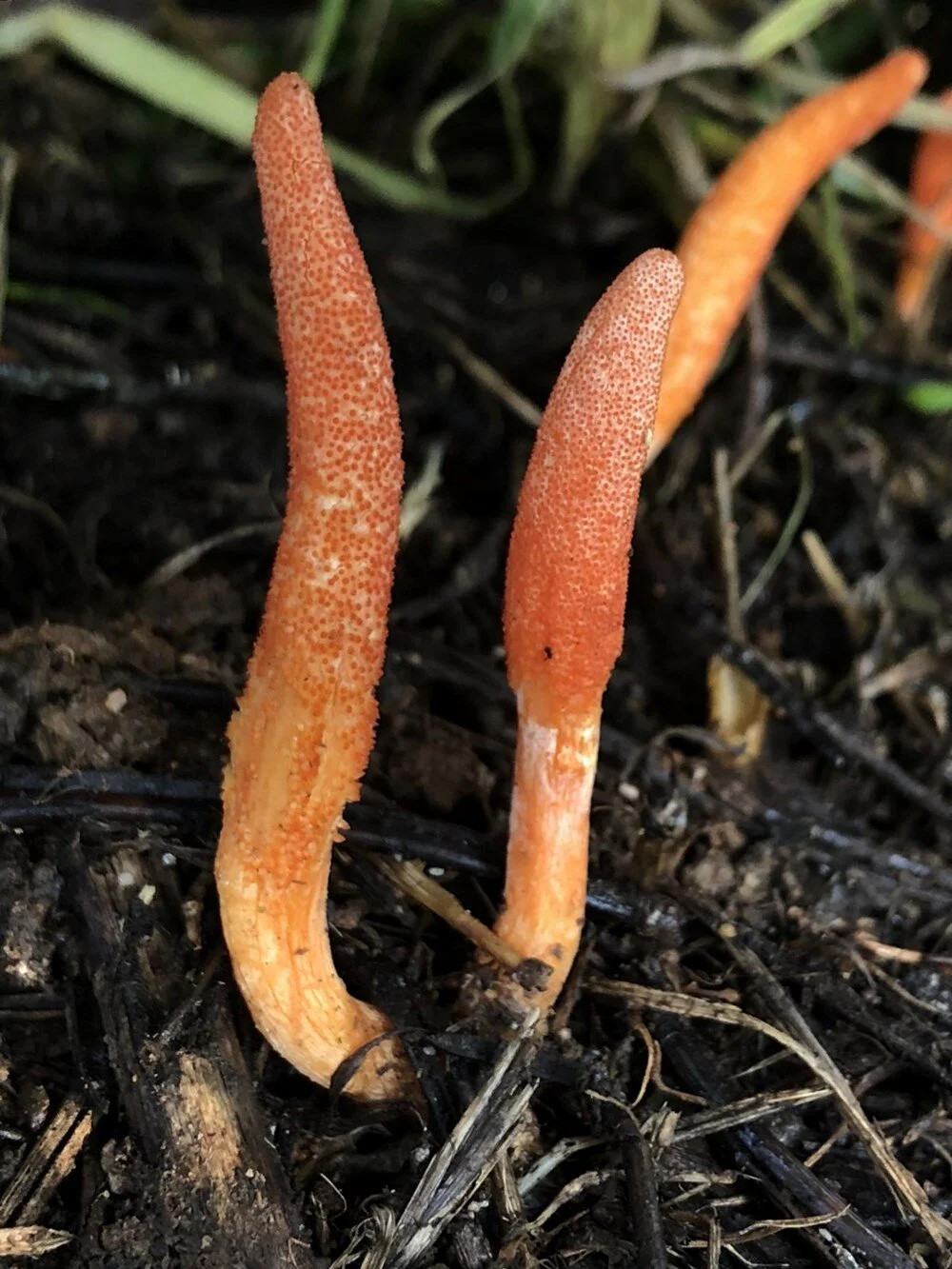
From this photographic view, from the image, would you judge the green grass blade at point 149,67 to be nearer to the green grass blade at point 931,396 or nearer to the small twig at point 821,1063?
the green grass blade at point 931,396

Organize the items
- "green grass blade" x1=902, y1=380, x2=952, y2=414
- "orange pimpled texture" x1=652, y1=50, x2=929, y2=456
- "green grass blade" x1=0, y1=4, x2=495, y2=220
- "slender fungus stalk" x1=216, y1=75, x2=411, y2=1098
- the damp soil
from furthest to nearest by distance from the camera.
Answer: "green grass blade" x1=902, y1=380, x2=952, y2=414 → "green grass blade" x1=0, y1=4, x2=495, y2=220 → "orange pimpled texture" x1=652, y1=50, x2=929, y2=456 → the damp soil → "slender fungus stalk" x1=216, y1=75, x2=411, y2=1098

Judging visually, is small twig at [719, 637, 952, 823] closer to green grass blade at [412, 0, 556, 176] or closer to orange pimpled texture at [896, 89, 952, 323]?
orange pimpled texture at [896, 89, 952, 323]

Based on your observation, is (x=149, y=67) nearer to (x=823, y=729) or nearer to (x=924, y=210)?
(x=924, y=210)

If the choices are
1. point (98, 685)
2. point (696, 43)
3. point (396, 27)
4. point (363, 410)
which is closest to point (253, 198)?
point (396, 27)

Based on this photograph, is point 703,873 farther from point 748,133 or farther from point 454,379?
point 748,133

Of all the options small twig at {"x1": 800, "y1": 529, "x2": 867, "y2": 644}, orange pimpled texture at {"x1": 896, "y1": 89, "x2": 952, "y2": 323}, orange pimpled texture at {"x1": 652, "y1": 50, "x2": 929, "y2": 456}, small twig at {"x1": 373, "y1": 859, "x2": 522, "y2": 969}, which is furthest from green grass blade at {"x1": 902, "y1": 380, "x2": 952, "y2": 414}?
small twig at {"x1": 373, "y1": 859, "x2": 522, "y2": 969}

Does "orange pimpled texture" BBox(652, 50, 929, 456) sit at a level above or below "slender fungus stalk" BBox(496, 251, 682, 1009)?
above
